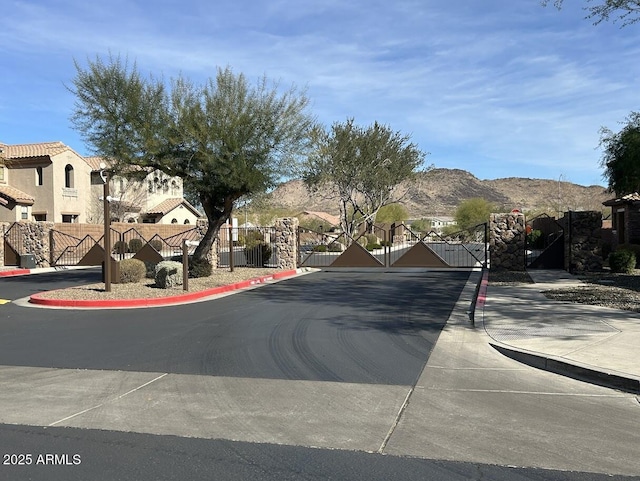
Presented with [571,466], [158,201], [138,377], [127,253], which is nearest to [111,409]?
[138,377]

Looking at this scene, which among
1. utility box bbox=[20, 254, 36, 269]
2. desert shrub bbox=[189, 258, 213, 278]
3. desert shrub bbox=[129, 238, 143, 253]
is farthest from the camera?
desert shrub bbox=[129, 238, 143, 253]

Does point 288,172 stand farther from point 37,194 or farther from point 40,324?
point 37,194

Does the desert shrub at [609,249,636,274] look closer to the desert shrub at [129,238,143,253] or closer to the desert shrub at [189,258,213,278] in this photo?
the desert shrub at [189,258,213,278]

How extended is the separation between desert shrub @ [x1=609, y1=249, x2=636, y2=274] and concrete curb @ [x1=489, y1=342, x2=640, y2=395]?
13367mm

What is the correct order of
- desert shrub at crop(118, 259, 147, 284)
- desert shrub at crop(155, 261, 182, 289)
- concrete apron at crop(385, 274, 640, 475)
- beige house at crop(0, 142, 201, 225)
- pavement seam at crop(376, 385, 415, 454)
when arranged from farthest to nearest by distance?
beige house at crop(0, 142, 201, 225) < desert shrub at crop(118, 259, 147, 284) < desert shrub at crop(155, 261, 182, 289) < pavement seam at crop(376, 385, 415, 454) < concrete apron at crop(385, 274, 640, 475)

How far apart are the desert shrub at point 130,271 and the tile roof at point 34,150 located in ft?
88.8

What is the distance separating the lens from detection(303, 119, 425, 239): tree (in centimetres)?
3862

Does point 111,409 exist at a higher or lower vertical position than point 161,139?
lower

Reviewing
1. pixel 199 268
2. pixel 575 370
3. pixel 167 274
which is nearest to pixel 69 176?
pixel 199 268

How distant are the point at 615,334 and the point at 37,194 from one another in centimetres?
4134

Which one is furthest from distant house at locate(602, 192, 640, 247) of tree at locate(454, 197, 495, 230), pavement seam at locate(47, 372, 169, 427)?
tree at locate(454, 197, 495, 230)

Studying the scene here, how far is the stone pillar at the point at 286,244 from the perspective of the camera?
82.7 ft

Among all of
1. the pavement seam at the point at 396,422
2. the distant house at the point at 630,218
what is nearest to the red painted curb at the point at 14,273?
the pavement seam at the point at 396,422

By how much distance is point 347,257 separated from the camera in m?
25.5
